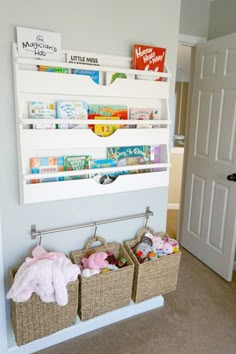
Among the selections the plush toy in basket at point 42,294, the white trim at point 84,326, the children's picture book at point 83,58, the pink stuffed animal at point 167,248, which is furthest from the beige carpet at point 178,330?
the children's picture book at point 83,58

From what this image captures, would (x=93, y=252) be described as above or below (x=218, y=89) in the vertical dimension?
below

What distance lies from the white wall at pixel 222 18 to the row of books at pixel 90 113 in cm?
130

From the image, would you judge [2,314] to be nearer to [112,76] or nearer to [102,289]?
[102,289]

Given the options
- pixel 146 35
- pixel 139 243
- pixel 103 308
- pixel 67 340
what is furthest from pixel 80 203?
pixel 146 35

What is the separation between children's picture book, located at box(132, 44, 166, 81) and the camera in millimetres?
1545

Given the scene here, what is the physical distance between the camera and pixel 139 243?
1804 mm

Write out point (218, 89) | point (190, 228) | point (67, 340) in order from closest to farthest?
point (67, 340) < point (218, 89) < point (190, 228)

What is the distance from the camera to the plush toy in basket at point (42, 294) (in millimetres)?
1269

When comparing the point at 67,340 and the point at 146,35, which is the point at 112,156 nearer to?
the point at 146,35

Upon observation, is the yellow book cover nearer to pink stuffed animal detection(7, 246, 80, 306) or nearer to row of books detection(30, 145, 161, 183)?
row of books detection(30, 145, 161, 183)

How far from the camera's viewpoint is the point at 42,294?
1271 mm

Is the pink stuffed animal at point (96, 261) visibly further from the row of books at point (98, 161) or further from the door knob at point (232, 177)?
the door knob at point (232, 177)

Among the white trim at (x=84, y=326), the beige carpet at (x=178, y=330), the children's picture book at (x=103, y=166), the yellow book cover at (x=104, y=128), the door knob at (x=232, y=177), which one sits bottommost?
the beige carpet at (x=178, y=330)

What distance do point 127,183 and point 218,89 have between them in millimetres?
1328
